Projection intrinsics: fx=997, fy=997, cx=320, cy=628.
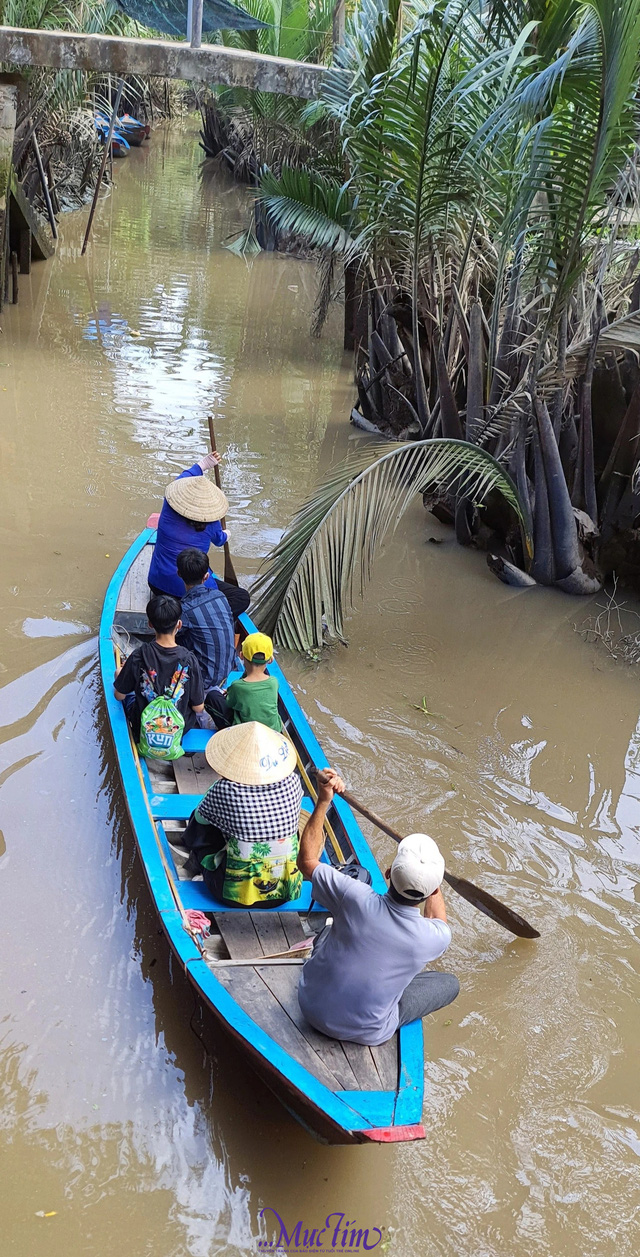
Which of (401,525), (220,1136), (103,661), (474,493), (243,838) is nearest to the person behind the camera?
(220,1136)

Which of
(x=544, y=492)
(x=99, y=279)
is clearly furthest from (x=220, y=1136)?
(x=99, y=279)

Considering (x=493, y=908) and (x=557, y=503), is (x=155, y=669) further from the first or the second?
(x=557, y=503)

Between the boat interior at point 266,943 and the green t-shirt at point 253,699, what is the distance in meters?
0.43

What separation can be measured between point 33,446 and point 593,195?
17.2 ft

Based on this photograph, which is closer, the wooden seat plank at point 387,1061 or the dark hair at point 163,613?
the wooden seat plank at point 387,1061

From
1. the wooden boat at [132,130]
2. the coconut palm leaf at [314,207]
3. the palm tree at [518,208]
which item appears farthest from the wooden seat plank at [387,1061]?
the wooden boat at [132,130]

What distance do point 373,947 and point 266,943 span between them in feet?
2.81

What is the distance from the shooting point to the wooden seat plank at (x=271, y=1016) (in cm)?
322

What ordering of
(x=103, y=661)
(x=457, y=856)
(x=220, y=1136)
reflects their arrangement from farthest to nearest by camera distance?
(x=103, y=661) → (x=457, y=856) → (x=220, y=1136)

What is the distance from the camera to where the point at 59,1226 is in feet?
10.2

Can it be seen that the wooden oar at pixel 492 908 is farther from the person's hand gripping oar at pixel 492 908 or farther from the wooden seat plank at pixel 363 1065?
the wooden seat plank at pixel 363 1065

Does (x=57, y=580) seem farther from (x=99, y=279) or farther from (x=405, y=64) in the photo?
(x=99, y=279)

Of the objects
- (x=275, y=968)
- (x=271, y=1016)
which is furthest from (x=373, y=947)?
(x=275, y=968)

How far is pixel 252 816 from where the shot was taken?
379cm
